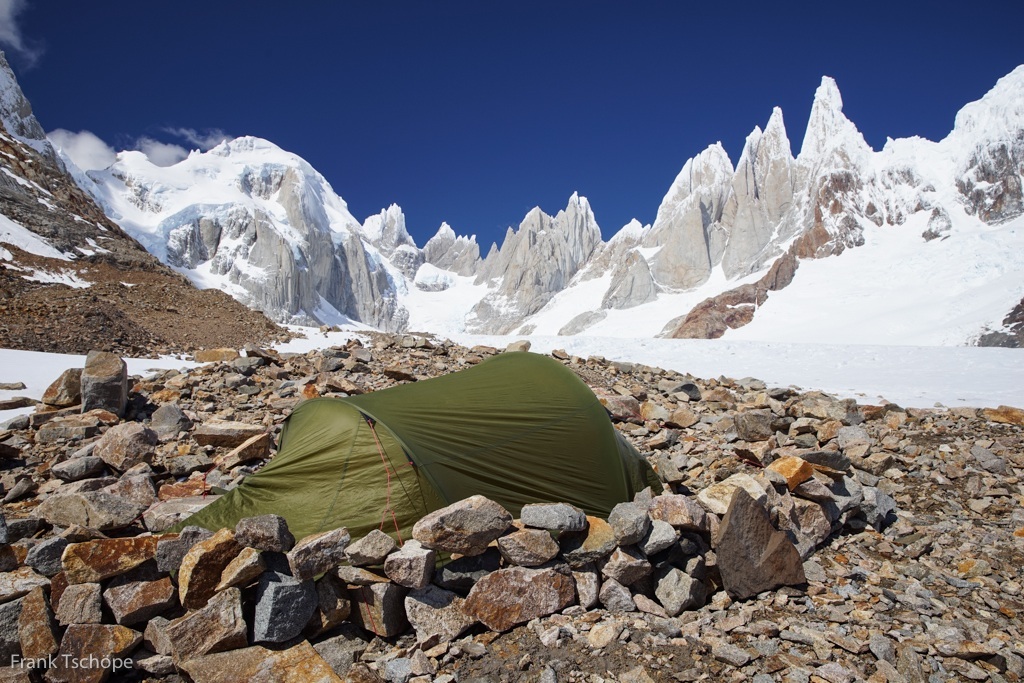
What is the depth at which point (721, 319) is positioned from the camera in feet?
291

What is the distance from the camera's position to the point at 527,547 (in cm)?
489

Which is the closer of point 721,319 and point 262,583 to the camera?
point 262,583

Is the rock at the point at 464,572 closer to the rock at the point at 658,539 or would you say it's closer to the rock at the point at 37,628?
the rock at the point at 658,539

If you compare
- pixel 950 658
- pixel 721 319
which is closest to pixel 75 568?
pixel 950 658

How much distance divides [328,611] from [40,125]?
86.0 m

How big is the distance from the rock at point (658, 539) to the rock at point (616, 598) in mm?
455

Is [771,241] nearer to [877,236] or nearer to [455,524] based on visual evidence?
[877,236]

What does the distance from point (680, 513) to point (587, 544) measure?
105cm

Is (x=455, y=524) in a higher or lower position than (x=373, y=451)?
lower

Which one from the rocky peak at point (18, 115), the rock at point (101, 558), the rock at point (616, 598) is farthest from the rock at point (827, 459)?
the rocky peak at point (18, 115)

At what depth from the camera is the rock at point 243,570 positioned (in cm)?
421

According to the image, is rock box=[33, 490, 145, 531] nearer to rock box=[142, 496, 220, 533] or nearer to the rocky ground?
the rocky ground

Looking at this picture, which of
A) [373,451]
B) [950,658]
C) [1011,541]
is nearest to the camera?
[950,658]

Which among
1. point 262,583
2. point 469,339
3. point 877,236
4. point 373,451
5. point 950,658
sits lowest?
point 950,658
